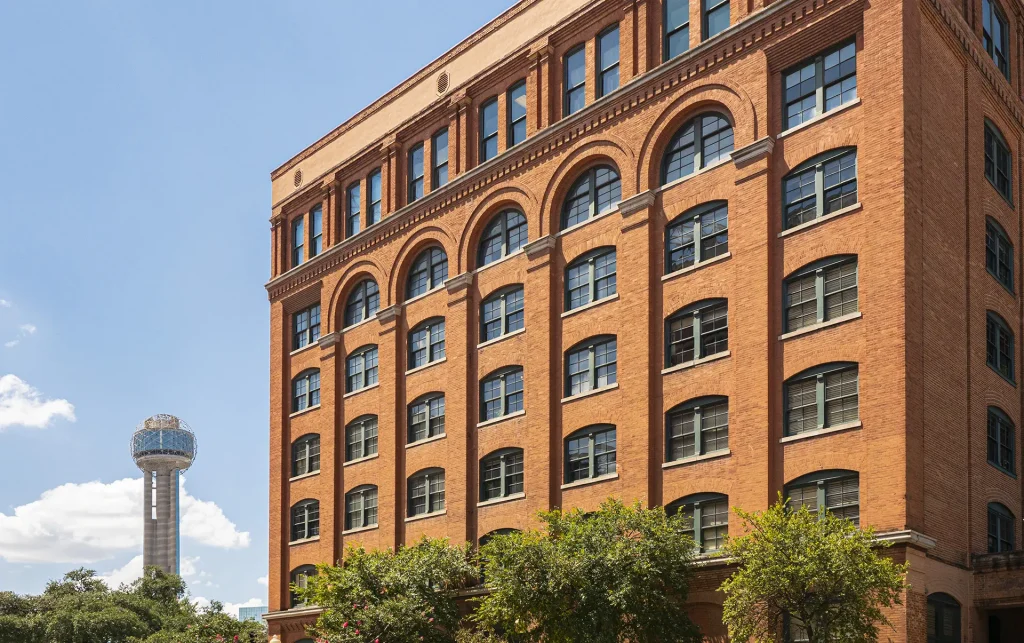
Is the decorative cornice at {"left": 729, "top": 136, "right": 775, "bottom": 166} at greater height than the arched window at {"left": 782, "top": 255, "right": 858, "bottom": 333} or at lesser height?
greater

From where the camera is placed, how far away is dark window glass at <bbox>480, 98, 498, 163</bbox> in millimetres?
45656

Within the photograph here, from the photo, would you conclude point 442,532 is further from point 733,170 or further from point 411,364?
point 733,170

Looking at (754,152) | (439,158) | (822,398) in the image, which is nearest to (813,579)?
(822,398)

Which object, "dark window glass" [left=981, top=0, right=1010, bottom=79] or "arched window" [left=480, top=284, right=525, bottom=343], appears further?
"arched window" [left=480, top=284, right=525, bottom=343]

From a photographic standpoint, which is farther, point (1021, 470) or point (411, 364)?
point (411, 364)

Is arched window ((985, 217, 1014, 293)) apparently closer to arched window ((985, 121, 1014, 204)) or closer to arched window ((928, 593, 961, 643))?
arched window ((985, 121, 1014, 204))

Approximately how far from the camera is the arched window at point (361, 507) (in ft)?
160

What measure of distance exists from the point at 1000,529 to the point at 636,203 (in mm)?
14149

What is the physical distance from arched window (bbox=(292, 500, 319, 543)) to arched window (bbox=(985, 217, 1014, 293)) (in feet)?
93.6

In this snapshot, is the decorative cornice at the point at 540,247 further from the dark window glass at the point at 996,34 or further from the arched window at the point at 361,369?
the dark window glass at the point at 996,34

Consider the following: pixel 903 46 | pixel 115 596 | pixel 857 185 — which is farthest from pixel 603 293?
pixel 115 596

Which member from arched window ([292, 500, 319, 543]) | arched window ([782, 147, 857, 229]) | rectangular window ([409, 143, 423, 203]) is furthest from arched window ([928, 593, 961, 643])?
arched window ([292, 500, 319, 543])

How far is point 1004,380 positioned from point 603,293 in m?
12.3

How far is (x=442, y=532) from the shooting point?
44.7m
